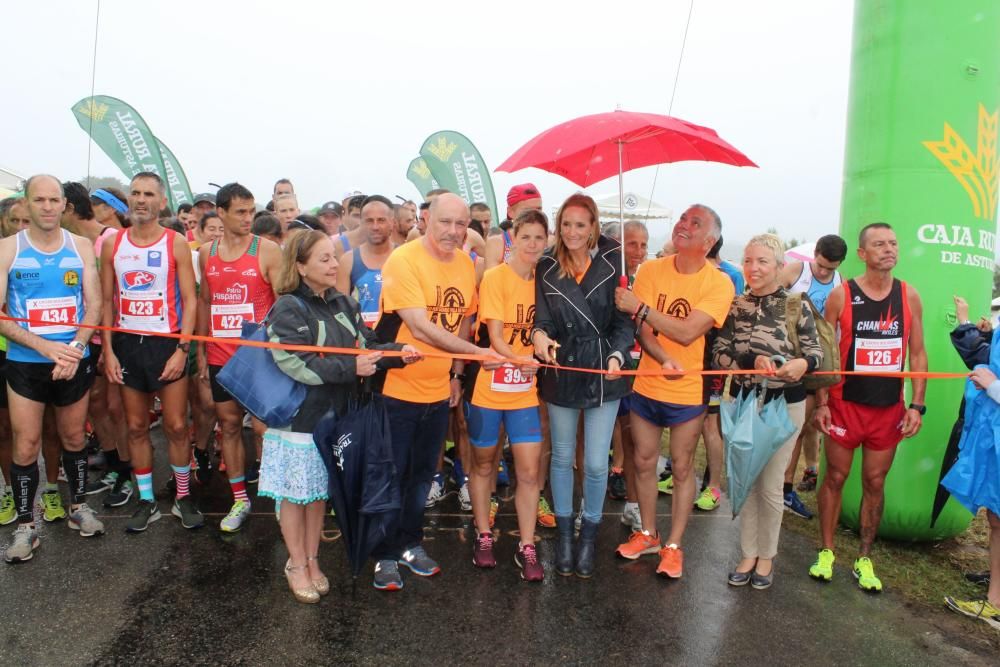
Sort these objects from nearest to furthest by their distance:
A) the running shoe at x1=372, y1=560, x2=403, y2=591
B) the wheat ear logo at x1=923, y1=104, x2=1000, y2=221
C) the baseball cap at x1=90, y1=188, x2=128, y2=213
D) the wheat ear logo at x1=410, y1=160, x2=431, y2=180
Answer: the running shoe at x1=372, y1=560, x2=403, y2=591 < the wheat ear logo at x1=923, y1=104, x2=1000, y2=221 < the baseball cap at x1=90, y1=188, x2=128, y2=213 < the wheat ear logo at x1=410, y1=160, x2=431, y2=180

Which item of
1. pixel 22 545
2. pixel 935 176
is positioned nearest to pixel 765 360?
pixel 935 176

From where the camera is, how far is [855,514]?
4305mm

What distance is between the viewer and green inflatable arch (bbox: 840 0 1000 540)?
13.4 ft

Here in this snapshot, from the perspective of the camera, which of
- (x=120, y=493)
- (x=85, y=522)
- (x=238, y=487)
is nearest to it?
(x=85, y=522)

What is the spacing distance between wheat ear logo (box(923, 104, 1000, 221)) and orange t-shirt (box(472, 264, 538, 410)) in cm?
291

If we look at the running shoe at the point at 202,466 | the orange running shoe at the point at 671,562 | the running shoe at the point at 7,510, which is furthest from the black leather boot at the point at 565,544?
the running shoe at the point at 7,510

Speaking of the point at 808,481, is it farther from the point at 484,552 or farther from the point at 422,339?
the point at 422,339

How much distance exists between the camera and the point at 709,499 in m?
4.73

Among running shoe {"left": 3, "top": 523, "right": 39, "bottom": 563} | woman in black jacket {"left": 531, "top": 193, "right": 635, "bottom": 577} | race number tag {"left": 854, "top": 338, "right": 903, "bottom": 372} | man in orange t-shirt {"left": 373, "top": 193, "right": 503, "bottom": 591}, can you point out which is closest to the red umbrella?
woman in black jacket {"left": 531, "top": 193, "right": 635, "bottom": 577}

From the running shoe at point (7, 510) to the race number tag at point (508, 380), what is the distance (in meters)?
3.12

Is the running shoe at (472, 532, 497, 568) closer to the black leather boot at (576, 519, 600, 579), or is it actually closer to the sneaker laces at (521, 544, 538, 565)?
the sneaker laces at (521, 544, 538, 565)

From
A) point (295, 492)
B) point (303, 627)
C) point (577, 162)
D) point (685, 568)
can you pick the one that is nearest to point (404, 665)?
point (303, 627)

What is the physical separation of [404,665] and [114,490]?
294 centimetres

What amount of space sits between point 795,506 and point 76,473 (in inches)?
192
